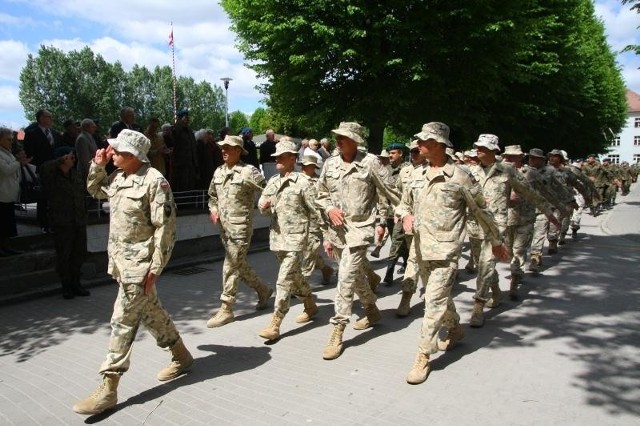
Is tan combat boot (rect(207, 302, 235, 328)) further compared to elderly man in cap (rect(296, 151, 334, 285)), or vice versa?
elderly man in cap (rect(296, 151, 334, 285))

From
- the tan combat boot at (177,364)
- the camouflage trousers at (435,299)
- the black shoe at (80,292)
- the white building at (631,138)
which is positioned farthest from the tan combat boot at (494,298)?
the white building at (631,138)

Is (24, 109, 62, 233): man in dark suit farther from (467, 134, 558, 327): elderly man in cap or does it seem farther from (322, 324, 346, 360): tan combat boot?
(467, 134, 558, 327): elderly man in cap

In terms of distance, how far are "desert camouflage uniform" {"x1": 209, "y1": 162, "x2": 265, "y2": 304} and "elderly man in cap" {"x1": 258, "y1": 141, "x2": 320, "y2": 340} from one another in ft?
0.99

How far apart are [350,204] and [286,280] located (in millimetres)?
1124

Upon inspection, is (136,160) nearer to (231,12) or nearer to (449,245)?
(449,245)

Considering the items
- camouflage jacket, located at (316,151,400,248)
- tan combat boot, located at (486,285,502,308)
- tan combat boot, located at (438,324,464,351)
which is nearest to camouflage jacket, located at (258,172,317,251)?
camouflage jacket, located at (316,151,400,248)

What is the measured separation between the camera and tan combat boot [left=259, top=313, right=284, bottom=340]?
5.73 metres

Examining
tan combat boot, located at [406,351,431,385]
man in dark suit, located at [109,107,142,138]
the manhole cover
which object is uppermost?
man in dark suit, located at [109,107,142,138]

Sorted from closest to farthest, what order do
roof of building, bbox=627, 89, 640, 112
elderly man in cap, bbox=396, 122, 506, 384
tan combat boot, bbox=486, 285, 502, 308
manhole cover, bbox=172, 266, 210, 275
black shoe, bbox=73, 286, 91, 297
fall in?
elderly man in cap, bbox=396, 122, 506, 384, tan combat boot, bbox=486, 285, 502, 308, black shoe, bbox=73, 286, 91, 297, manhole cover, bbox=172, 266, 210, 275, roof of building, bbox=627, 89, 640, 112

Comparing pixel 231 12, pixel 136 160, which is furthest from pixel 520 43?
pixel 136 160

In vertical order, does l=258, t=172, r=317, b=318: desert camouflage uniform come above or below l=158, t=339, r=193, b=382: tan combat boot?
above

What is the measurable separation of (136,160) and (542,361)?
4.23 metres

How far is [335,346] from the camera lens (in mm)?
5312

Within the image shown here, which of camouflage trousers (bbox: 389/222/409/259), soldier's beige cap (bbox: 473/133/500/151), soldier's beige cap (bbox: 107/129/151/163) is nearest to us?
soldier's beige cap (bbox: 107/129/151/163)
